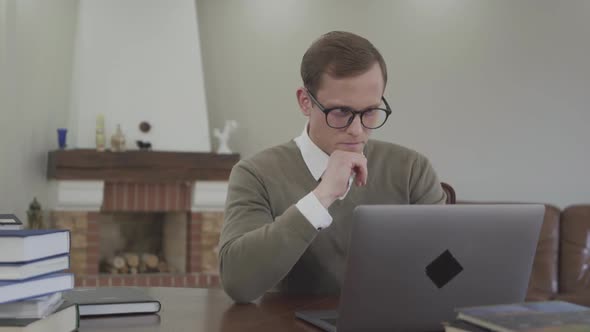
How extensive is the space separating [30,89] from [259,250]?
9.96 ft

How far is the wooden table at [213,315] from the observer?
1.28 meters

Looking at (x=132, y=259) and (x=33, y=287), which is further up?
(x=33, y=287)

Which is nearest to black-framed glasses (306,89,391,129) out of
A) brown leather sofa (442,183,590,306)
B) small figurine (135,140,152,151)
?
brown leather sofa (442,183,590,306)

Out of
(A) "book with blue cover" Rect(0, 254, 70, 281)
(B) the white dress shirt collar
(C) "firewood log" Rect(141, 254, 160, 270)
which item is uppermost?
(B) the white dress shirt collar

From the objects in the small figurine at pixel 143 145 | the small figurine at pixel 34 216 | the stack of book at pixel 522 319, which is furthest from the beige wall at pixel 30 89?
the stack of book at pixel 522 319

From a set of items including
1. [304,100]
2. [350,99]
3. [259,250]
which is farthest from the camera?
[304,100]

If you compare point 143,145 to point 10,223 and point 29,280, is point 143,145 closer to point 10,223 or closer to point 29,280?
point 10,223

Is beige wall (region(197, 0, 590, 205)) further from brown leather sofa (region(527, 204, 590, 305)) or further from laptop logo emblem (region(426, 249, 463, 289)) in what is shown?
laptop logo emblem (region(426, 249, 463, 289))


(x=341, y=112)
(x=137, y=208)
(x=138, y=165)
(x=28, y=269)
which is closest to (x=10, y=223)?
(x=28, y=269)

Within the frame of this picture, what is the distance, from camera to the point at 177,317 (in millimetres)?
1358

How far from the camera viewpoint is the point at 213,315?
4.56 ft

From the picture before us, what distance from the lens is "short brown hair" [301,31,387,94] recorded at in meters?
1.69

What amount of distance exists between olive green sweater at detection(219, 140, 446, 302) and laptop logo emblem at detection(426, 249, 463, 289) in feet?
1.11

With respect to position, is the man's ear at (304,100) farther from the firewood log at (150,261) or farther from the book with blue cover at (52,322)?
the firewood log at (150,261)
